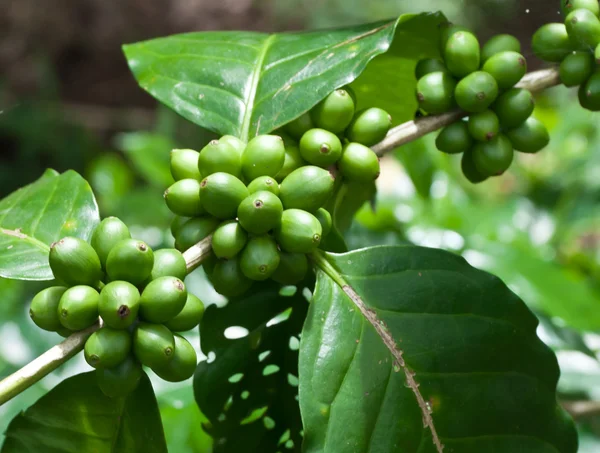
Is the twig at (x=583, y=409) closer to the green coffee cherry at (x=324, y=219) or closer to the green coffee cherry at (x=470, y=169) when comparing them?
the green coffee cherry at (x=470, y=169)

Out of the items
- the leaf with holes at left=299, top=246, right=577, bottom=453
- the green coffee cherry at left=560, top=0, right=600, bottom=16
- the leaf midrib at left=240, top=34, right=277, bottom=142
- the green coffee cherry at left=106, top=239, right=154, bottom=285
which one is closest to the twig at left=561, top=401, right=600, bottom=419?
the leaf with holes at left=299, top=246, right=577, bottom=453

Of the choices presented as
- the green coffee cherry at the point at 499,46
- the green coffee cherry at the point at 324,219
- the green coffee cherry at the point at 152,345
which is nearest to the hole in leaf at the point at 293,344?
the green coffee cherry at the point at 324,219

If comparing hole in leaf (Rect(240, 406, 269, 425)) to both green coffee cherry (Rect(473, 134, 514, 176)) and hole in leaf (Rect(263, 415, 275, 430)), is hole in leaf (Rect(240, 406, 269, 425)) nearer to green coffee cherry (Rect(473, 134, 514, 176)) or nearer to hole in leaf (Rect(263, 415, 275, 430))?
hole in leaf (Rect(263, 415, 275, 430))

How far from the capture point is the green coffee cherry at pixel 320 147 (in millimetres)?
857

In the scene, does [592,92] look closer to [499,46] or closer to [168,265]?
[499,46]

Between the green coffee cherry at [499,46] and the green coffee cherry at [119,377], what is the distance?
0.67m

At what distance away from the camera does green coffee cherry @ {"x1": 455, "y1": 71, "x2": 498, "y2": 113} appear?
912 millimetres

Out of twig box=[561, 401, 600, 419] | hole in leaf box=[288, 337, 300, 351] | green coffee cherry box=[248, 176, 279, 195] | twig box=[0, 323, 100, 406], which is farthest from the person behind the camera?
twig box=[561, 401, 600, 419]

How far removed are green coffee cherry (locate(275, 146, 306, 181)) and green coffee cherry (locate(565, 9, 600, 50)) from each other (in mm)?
432

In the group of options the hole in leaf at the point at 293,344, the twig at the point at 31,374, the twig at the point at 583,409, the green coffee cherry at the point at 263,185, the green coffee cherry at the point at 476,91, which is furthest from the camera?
the twig at the point at 583,409

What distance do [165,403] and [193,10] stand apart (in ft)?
17.9

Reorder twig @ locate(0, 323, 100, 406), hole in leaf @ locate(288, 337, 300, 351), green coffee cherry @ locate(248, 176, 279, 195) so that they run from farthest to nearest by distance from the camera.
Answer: hole in leaf @ locate(288, 337, 300, 351)
green coffee cherry @ locate(248, 176, 279, 195)
twig @ locate(0, 323, 100, 406)

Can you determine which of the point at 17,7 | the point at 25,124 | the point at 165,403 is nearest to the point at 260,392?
the point at 165,403

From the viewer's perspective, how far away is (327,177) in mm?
808
